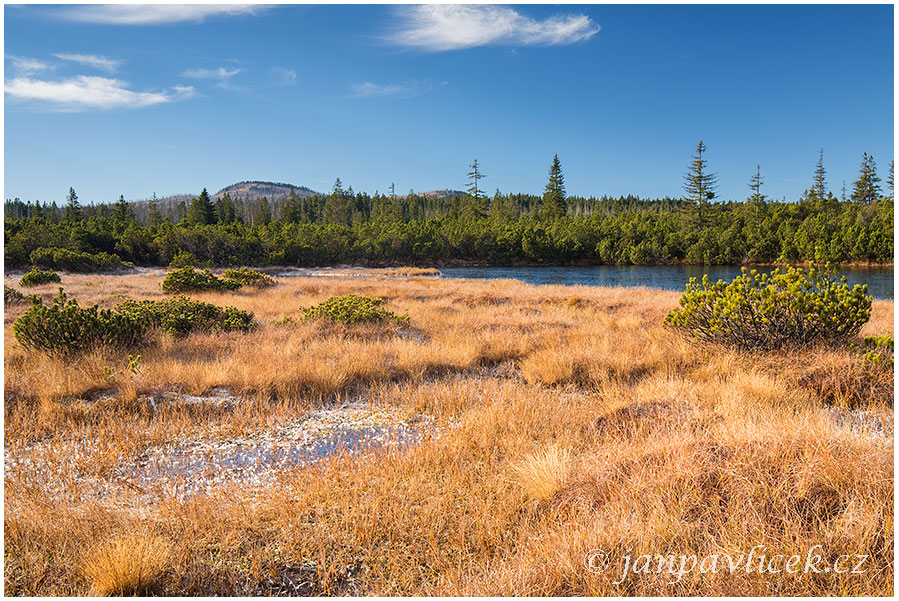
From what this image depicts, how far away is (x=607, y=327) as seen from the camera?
11766 millimetres

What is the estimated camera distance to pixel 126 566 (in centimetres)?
281

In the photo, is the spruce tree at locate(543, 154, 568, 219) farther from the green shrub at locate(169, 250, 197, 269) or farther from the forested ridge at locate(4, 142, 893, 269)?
the green shrub at locate(169, 250, 197, 269)

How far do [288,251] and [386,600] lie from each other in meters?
67.2

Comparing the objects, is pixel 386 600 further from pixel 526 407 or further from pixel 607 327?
pixel 607 327

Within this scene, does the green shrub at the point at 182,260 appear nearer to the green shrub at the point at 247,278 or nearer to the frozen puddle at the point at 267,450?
the green shrub at the point at 247,278

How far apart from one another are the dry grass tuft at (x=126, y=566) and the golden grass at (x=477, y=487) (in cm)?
1

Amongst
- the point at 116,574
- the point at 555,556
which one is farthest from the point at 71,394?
the point at 555,556

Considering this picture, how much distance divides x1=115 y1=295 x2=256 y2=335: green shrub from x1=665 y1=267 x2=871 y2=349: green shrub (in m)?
9.03

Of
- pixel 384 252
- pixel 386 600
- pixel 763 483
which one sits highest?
pixel 384 252

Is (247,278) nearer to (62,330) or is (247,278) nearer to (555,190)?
(62,330)

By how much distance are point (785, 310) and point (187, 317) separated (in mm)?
10796

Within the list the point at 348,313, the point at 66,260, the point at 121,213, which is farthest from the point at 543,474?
the point at 121,213

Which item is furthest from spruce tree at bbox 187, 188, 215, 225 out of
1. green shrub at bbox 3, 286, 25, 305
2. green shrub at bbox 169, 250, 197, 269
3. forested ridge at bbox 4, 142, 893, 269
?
green shrub at bbox 3, 286, 25, 305

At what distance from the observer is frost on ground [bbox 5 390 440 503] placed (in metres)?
3.99
